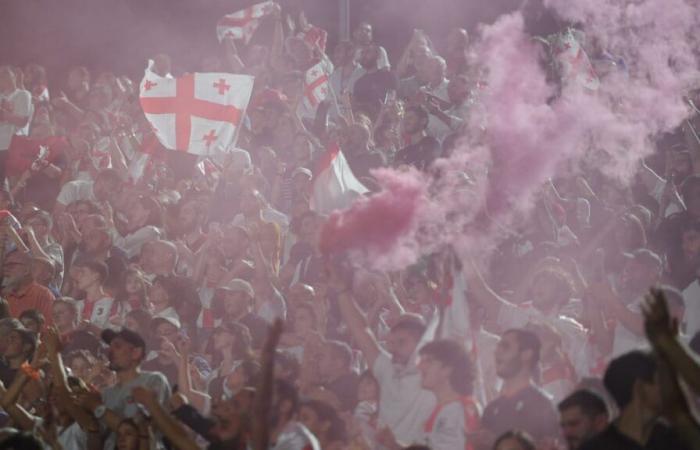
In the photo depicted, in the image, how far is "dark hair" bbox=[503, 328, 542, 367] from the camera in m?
5.66

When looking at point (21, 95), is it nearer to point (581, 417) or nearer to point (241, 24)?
point (241, 24)

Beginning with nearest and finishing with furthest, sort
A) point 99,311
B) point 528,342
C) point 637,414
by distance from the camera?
point 637,414
point 528,342
point 99,311

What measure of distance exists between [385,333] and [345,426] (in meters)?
1.38

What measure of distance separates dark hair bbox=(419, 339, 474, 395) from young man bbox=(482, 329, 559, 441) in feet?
0.59

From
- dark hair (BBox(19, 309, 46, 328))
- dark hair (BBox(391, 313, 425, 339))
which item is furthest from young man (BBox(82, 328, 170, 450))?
dark hair (BBox(19, 309, 46, 328))

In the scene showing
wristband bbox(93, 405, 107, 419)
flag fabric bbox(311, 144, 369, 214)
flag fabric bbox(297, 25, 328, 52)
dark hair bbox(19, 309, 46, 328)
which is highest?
flag fabric bbox(297, 25, 328, 52)

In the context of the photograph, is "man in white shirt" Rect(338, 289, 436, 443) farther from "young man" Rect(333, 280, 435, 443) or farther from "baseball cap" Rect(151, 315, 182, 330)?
"baseball cap" Rect(151, 315, 182, 330)

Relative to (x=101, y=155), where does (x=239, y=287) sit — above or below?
below

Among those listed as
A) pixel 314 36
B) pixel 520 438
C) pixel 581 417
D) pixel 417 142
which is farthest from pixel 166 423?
pixel 314 36

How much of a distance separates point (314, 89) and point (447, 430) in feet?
22.2

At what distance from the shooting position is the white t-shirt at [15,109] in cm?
1178

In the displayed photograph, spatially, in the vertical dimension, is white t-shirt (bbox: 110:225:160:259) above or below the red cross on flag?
below

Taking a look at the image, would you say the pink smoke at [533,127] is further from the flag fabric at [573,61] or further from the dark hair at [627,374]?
the dark hair at [627,374]

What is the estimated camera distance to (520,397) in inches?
217
